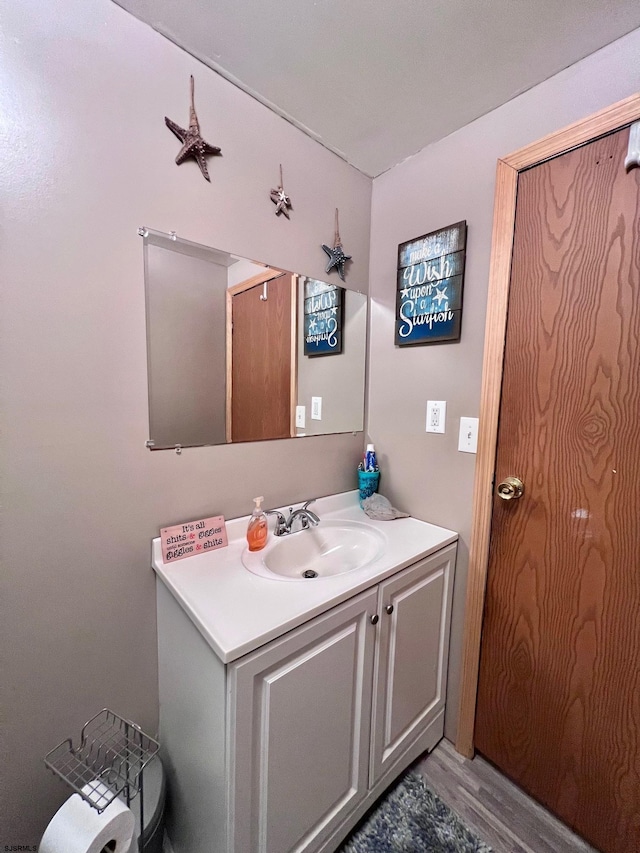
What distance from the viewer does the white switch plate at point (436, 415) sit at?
131 centimetres

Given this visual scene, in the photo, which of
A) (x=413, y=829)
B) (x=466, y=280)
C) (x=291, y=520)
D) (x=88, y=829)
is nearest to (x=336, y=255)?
(x=466, y=280)

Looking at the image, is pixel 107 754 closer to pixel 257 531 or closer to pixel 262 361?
pixel 257 531

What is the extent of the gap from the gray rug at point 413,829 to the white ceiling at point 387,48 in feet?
7.55

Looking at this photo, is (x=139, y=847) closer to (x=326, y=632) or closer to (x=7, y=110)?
(x=326, y=632)

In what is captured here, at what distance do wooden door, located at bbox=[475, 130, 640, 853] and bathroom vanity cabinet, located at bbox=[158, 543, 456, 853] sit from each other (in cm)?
32

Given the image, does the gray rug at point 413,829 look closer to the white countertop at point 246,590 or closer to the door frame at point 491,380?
the door frame at point 491,380

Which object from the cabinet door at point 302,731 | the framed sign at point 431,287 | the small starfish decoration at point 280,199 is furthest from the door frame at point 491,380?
the small starfish decoration at point 280,199

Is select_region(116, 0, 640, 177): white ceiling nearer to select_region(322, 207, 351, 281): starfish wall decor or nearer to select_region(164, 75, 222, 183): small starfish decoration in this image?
select_region(164, 75, 222, 183): small starfish decoration

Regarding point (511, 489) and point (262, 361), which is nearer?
point (511, 489)

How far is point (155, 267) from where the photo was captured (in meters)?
0.99

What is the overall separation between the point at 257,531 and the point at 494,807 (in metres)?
1.21

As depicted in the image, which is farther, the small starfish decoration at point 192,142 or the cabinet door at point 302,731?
the small starfish decoration at point 192,142

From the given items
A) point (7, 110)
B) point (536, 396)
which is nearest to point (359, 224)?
point (536, 396)

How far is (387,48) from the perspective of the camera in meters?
0.96
